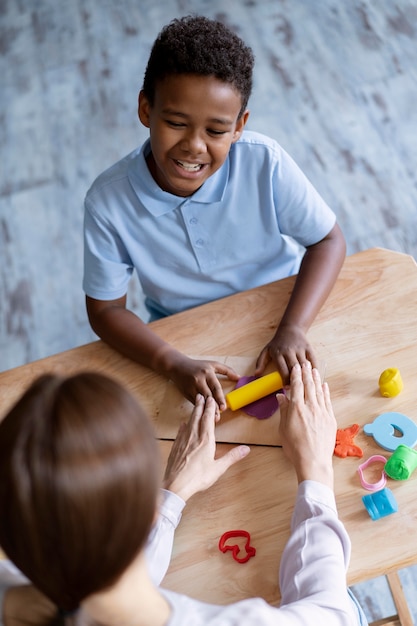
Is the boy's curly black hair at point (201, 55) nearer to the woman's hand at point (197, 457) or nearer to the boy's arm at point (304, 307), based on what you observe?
the boy's arm at point (304, 307)

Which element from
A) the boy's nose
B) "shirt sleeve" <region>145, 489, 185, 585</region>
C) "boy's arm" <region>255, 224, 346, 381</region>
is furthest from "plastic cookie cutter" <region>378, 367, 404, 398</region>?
the boy's nose

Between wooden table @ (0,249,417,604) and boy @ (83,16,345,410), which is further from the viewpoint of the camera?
boy @ (83,16,345,410)

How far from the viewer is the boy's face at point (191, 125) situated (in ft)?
3.53

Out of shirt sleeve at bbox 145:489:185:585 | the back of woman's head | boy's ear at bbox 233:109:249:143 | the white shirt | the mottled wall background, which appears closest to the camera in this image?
the back of woman's head

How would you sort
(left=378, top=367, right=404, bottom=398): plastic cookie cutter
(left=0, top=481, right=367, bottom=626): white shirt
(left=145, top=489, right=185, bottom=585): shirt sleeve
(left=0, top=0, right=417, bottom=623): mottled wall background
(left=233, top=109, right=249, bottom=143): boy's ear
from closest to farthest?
1. (left=0, top=481, right=367, bottom=626): white shirt
2. (left=145, top=489, right=185, bottom=585): shirt sleeve
3. (left=378, top=367, right=404, bottom=398): plastic cookie cutter
4. (left=233, top=109, right=249, bottom=143): boy's ear
5. (left=0, top=0, right=417, bottom=623): mottled wall background

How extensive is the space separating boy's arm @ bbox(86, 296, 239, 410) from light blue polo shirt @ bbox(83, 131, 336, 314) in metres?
0.04

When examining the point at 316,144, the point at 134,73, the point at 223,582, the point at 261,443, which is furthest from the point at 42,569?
the point at 134,73

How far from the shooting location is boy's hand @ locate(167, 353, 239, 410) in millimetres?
1128

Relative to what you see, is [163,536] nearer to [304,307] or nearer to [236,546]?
[236,546]

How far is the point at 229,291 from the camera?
146 centimetres

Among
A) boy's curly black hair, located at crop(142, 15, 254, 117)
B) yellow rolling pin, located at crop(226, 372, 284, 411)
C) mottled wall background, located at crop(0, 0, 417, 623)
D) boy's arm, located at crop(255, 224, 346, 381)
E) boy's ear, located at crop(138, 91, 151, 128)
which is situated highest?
boy's curly black hair, located at crop(142, 15, 254, 117)

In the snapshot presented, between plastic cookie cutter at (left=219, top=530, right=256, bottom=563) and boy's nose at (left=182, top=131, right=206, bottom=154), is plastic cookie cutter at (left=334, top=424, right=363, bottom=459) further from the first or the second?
boy's nose at (left=182, top=131, right=206, bottom=154)

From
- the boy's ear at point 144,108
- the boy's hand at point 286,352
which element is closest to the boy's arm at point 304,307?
the boy's hand at point 286,352

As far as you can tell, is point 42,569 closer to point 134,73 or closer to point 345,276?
point 345,276
